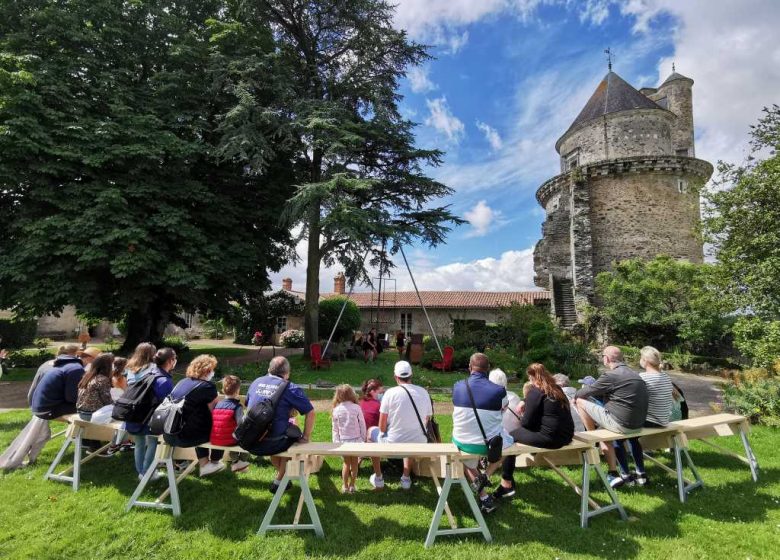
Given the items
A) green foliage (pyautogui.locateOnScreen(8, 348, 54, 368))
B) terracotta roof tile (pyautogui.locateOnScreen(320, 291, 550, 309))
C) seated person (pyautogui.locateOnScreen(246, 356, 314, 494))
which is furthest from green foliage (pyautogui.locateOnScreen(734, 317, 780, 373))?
green foliage (pyautogui.locateOnScreen(8, 348, 54, 368))

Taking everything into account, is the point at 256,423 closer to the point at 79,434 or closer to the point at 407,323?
the point at 79,434

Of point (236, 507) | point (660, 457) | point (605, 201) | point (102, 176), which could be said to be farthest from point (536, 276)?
point (236, 507)

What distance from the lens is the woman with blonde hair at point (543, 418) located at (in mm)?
4145

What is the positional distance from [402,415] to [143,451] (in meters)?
3.06

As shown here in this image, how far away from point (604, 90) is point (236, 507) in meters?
30.8

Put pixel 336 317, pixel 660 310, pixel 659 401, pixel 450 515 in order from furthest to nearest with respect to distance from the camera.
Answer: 1. pixel 336 317
2. pixel 660 310
3. pixel 659 401
4. pixel 450 515

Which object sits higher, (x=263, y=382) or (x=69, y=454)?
(x=263, y=382)

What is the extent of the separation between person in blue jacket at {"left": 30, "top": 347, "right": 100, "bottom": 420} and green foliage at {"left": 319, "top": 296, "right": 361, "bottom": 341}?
18416 mm

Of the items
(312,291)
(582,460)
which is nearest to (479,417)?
(582,460)

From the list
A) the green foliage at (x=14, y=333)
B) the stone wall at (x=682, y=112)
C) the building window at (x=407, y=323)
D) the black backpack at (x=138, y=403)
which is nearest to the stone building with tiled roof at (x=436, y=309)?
the building window at (x=407, y=323)

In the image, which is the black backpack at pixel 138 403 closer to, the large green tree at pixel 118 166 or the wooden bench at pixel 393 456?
the wooden bench at pixel 393 456

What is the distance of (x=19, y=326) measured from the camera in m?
20.8

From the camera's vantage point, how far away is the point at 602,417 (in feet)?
16.0

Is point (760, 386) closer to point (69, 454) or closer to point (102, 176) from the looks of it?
point (69, 454)
